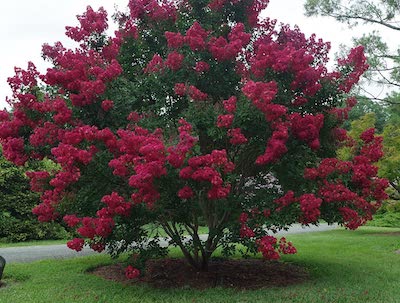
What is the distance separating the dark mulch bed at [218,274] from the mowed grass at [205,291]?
337mm

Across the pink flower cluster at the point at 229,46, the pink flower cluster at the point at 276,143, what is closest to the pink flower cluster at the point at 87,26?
the pink flower cluster at the point at 229,46

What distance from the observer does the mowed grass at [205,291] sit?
6.77 m

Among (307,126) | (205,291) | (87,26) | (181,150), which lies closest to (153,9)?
(87,26)

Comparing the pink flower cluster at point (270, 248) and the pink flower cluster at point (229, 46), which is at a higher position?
the pink flower cluster at point (229, 46)

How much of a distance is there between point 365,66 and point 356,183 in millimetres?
1868

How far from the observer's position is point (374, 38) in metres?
14.0

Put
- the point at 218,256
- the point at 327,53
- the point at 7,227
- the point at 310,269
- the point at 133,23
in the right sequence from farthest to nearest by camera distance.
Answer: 1. the point at 7,227
2. the point at 218,256
3. the point at 310,269
4. the point at 133,23
5. the point at 327,53

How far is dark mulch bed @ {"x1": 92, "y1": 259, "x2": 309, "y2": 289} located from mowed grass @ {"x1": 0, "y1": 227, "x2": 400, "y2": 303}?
13.3 inches

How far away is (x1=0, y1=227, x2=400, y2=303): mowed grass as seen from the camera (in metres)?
6.77

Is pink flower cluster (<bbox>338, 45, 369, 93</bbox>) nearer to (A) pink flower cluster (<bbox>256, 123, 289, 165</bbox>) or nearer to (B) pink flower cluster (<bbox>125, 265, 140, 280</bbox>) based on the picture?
(A) pink flower cluster (<bbox>256, 123, 289, 165</bbox>)

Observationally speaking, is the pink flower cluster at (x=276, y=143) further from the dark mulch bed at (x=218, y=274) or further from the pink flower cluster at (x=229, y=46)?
the dark mulch bed at (x=218, y=274)

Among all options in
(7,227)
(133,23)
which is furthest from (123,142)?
(7,227)

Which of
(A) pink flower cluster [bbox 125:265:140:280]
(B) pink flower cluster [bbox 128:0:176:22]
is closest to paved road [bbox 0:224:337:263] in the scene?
(A) pink flower cluster [bbox 125:265:140:280]

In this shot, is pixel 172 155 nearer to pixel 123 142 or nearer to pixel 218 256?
pixel 123 142
